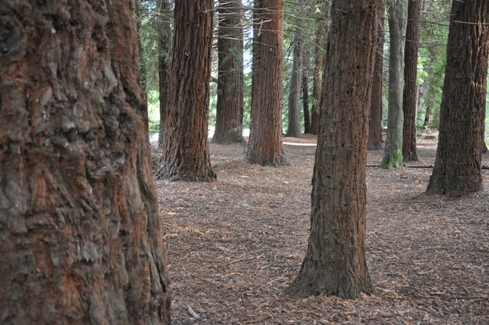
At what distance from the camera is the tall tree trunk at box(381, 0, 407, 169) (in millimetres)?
12812

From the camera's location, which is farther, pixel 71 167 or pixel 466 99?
pixel 466 99

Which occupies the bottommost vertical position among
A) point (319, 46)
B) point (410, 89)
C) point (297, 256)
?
point (297, 256)

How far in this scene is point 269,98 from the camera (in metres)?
12.6

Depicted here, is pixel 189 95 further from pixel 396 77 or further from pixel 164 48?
pixel 396 77

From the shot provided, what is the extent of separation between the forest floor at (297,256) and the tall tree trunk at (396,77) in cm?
338

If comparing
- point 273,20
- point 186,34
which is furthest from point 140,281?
point 273,20

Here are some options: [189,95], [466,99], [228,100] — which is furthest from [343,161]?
[228,100]

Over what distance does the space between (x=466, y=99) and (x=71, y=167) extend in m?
7.13

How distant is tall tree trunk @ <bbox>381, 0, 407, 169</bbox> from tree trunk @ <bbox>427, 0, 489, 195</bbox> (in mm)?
4822

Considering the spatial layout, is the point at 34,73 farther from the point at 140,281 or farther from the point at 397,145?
Answer: the point at 397,145

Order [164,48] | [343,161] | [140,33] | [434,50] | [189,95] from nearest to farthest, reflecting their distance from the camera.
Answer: [343,161] → [189,95] → [140,33] → [164,48] → [434,50]

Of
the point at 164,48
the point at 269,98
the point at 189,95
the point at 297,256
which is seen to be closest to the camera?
the point at 297,256

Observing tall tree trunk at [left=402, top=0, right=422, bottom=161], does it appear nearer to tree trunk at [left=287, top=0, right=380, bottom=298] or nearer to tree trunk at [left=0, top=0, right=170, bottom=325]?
tree trunk at [left=287, top=0, right=380, bottom=298]

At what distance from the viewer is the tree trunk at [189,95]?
356 inches
